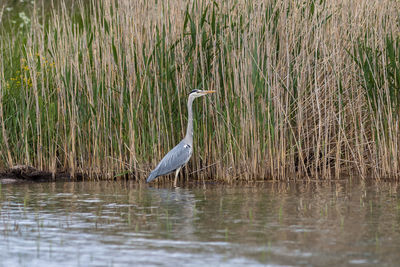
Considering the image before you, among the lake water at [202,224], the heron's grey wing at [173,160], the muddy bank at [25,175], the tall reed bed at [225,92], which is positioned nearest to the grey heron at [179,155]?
the heron's grey wing at [173,160]

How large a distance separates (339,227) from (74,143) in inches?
165

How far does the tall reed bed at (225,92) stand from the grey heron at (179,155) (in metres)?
0.35

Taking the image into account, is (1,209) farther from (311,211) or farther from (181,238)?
(311,211)

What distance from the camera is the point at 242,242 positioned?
4793mm

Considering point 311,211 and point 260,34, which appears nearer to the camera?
point 311,211

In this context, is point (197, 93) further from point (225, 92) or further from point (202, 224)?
point (202, 224)

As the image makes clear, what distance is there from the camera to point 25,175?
27.7ft

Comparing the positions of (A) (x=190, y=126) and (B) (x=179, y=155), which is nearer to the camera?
(B) (x=179, y=155)

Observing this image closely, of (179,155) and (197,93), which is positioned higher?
(197,93)

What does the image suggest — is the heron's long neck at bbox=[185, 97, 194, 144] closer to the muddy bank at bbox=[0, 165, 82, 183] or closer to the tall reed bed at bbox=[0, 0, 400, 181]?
the tall reed bed at bbox=[0, 0, 400, 181]

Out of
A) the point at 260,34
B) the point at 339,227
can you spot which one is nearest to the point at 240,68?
the point at 260,34

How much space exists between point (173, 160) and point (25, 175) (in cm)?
202

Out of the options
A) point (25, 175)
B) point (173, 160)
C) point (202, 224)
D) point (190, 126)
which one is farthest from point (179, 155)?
point (202, 224)

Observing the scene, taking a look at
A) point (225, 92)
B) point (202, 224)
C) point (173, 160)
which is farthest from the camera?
point (225, 92)
